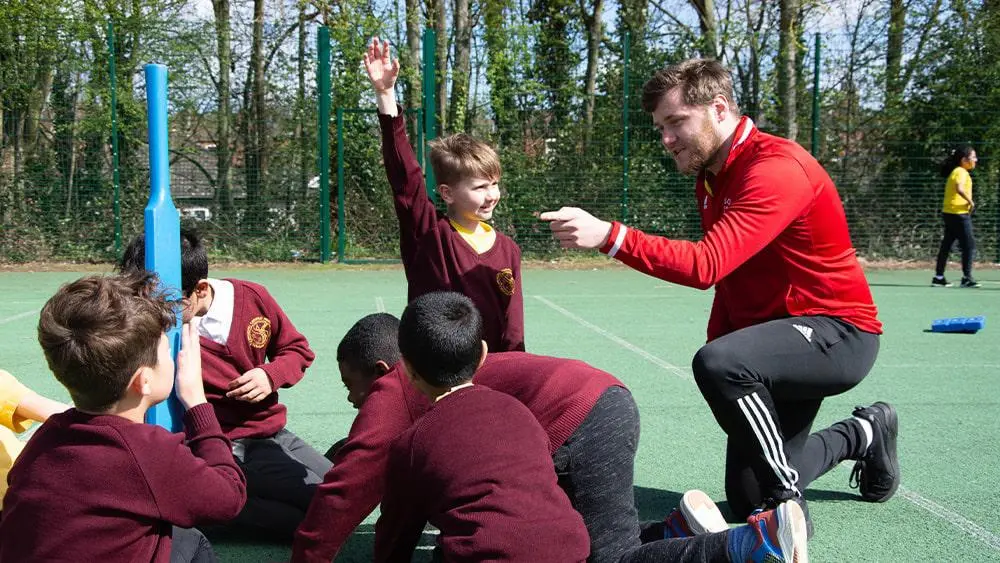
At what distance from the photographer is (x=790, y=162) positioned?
10.7ft

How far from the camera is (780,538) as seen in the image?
2.37 meters

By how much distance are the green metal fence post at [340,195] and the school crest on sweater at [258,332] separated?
410 inches

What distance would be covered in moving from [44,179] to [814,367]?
13077 millimetres

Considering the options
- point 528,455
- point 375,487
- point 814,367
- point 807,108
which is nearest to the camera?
point 528,455

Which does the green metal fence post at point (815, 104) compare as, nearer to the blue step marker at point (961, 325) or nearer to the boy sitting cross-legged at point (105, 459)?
the blue step marker at point (961, 325)

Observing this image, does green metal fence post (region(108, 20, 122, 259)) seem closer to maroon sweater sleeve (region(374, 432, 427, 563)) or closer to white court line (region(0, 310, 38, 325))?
white court line (region(0, 310, 38, 325))

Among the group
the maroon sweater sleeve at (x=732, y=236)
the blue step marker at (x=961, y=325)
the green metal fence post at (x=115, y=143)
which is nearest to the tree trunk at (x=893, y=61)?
the blue step marker at (x=961, y=325)

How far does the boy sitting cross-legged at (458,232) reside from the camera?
142 inches

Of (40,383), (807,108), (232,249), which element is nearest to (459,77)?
(232,249)

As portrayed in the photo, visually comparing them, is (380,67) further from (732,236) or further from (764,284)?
(764,284)

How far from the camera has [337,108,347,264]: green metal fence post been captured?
13.7 meters

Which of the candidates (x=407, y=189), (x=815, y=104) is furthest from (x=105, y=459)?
(x=815, y=104)

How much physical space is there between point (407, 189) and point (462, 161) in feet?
0.81

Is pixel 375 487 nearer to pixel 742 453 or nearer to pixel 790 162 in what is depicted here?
pixel 742 453
